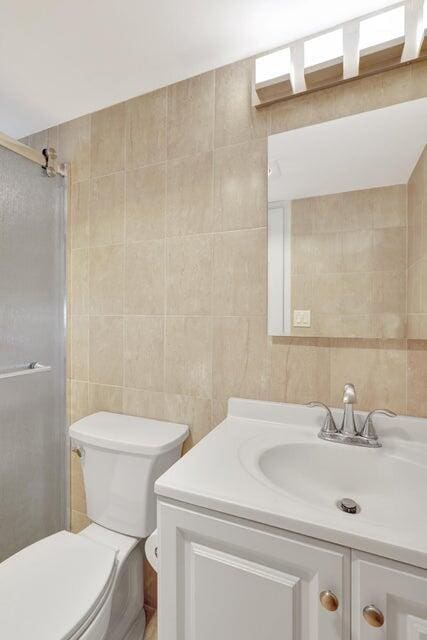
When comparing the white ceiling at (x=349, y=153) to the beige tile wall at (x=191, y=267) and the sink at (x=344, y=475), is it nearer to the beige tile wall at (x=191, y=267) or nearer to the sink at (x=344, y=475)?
the beige tile wall at (x=191, y=267)

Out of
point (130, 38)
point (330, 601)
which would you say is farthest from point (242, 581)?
point (130, 38)

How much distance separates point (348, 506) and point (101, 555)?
81 centimetres

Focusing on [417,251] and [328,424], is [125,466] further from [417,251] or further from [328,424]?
[417,251]

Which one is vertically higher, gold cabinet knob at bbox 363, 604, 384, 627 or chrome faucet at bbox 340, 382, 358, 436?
chrome faucet at bbox 340, 382, 358, 436

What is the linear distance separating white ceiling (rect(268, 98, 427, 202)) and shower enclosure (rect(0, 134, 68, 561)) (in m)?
1.05

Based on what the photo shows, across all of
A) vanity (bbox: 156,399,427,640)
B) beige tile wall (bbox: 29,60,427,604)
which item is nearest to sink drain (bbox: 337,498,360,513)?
vanity (bbox: 156,399,427,640)

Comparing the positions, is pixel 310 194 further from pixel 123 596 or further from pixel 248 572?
pixel 123 596

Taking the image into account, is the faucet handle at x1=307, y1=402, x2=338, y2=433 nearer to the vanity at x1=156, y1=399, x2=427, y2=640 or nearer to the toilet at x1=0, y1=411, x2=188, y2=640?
the vanity at x1=156, y1=399, x2=427, y2=640

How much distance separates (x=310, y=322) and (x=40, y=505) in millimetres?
1444

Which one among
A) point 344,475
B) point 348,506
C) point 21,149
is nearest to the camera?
point 348,506

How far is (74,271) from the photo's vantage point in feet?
5.13

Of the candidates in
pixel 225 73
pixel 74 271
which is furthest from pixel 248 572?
pixel 225 73

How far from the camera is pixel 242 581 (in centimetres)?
68

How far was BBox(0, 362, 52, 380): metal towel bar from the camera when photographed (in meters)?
1.36
